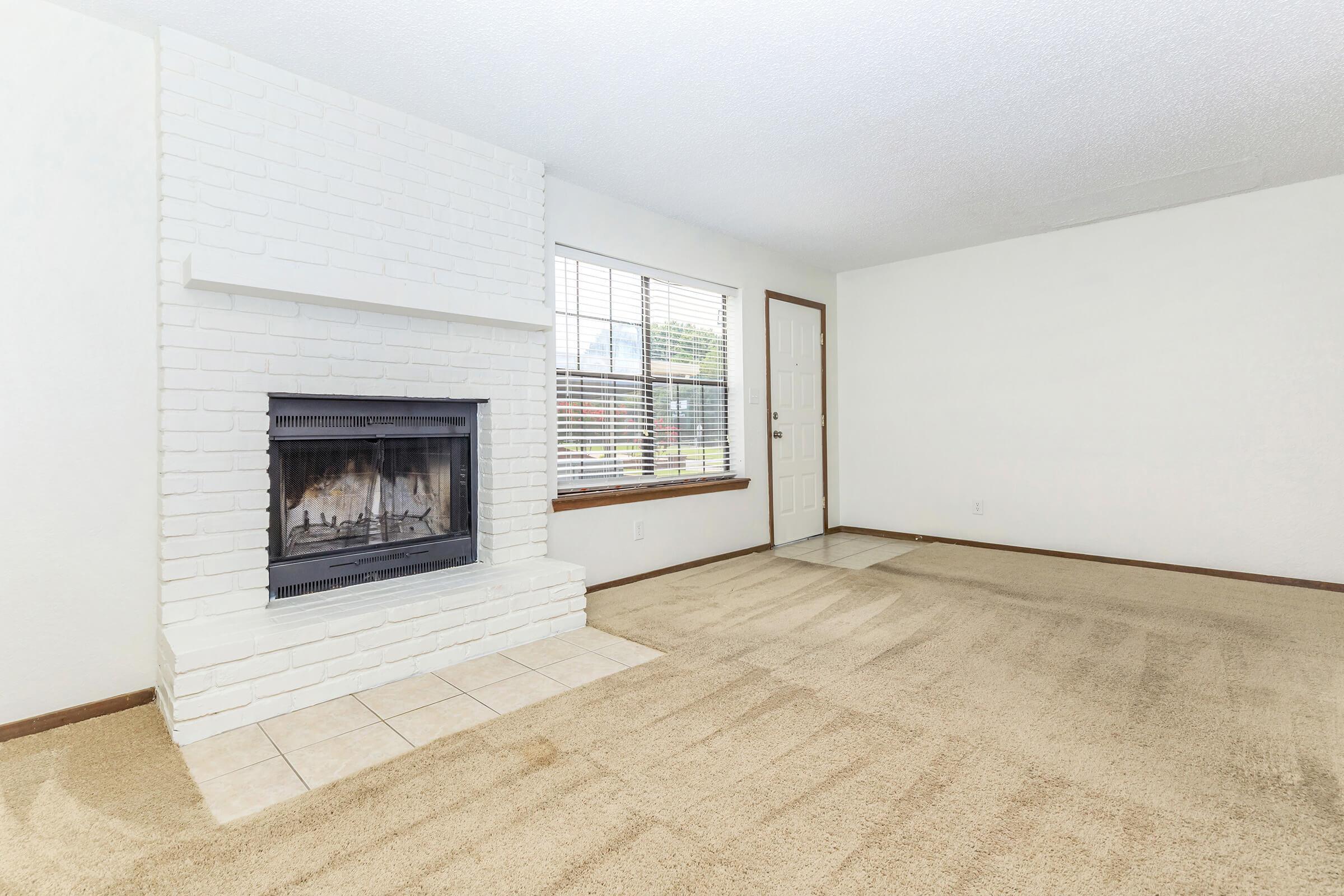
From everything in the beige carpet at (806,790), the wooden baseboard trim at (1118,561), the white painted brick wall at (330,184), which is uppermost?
the white painted brick wall at (330,184)

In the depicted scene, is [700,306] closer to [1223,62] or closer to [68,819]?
[1223,62]

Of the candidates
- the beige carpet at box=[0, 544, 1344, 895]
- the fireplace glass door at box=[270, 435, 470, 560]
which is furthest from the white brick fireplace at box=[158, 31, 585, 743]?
the beige carpet at box=[0, 544, 1344, 895]

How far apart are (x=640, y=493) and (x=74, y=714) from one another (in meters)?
2.78

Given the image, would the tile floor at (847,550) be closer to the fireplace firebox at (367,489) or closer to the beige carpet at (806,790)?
the beige carpet at (806,790)

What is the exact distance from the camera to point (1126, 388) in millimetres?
4527

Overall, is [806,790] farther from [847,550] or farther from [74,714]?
[847,550]

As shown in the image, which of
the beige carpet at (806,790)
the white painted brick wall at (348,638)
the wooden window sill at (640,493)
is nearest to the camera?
the beige carpet at (806,790)

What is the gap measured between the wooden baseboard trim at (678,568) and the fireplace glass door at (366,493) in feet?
3.41

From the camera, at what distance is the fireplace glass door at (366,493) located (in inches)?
108

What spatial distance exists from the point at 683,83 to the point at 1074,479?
4.02 meters

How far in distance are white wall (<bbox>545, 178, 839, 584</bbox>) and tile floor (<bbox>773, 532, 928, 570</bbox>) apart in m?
0.33

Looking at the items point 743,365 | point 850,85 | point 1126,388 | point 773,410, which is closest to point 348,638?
point 850,85

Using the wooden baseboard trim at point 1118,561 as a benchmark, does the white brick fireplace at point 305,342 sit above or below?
above

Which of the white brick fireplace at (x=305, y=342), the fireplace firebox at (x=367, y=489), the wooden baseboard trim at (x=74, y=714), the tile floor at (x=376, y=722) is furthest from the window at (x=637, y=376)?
the wooden baseboard trim at (x=74, y=714)
